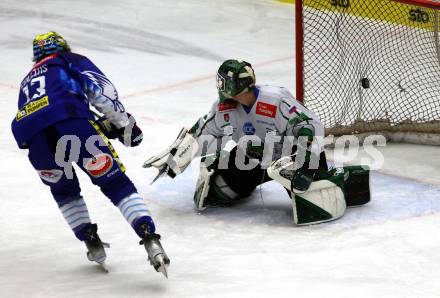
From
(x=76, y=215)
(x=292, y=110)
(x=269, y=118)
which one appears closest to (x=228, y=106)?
(x=269, y=118)

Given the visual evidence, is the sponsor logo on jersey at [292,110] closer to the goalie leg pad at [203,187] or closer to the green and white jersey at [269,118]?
the green and white jersey at [269,118]

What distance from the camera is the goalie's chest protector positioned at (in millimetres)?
5160

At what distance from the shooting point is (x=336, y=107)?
678cm

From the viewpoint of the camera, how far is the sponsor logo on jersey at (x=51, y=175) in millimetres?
4355

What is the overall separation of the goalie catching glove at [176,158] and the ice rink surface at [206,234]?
25 cm

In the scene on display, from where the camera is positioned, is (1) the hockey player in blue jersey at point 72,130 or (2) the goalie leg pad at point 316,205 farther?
(2) the goalie leg pad at point 316,205

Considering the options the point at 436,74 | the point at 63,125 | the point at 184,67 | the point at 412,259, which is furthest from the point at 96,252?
the point at 184,67

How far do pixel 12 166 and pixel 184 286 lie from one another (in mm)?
2365

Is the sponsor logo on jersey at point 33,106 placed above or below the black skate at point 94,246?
above

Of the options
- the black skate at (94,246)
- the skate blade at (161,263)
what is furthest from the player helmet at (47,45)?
the skate blade at (161,263)

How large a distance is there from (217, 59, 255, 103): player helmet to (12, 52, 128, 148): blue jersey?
0.79m

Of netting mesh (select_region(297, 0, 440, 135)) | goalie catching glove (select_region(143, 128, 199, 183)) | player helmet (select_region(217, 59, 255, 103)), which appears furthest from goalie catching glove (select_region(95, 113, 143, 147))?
netting mesh (select_region(297, 0, 440, 135))

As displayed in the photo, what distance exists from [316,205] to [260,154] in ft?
1.46

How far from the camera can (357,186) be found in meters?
5.32
